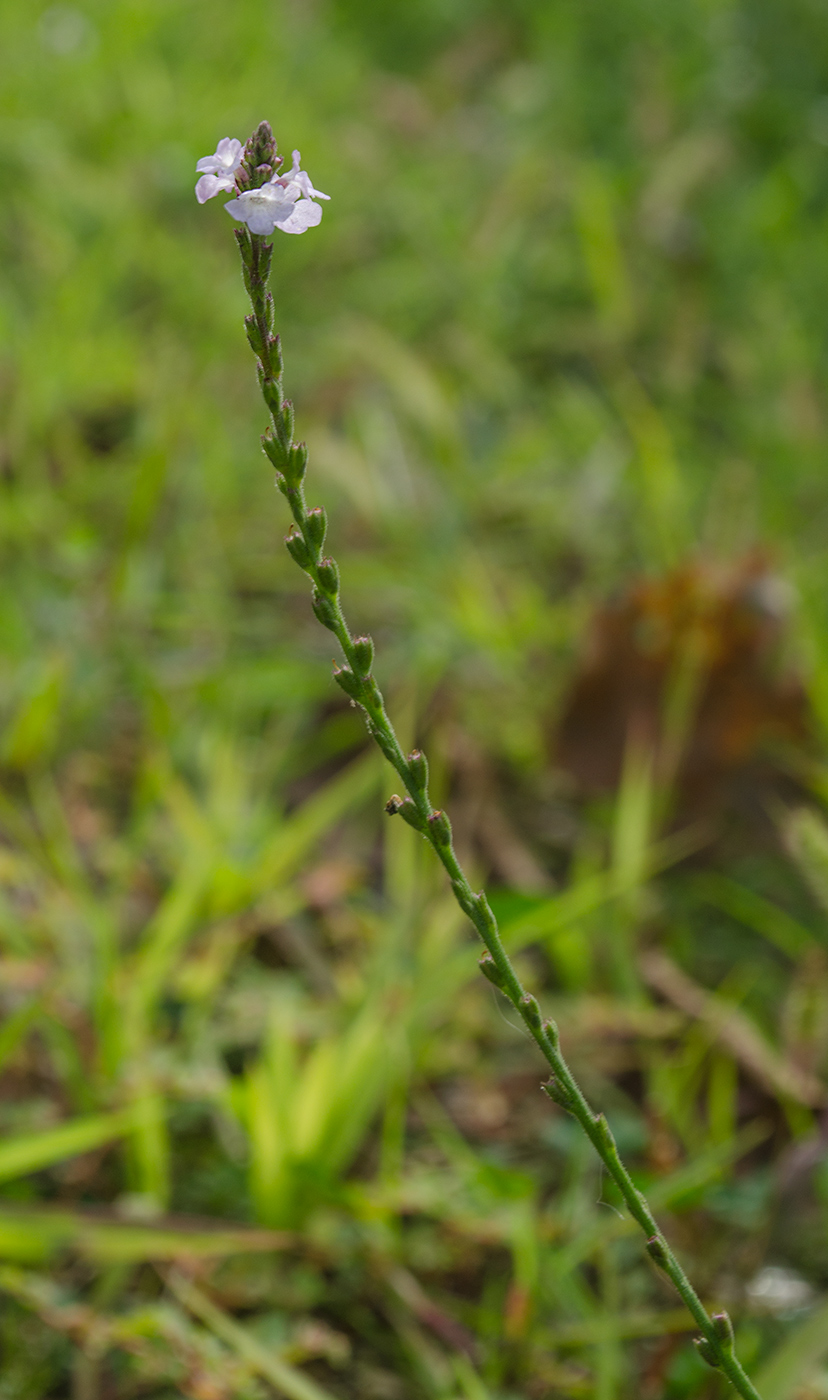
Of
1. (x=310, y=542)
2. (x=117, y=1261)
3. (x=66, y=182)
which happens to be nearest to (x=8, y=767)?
(x=117, y=1261)

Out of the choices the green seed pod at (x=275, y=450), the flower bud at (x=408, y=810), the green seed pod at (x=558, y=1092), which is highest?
the green seed pod at (x=275, y=450)

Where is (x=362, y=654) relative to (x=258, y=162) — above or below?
below

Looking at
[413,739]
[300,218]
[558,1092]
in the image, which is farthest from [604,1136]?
[413,739]

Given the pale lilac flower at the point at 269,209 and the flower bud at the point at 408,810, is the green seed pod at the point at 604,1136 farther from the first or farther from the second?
the pale lilac flower at the point at 269,209

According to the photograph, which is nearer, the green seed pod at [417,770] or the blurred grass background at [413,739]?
the green seed pod at [417,770]

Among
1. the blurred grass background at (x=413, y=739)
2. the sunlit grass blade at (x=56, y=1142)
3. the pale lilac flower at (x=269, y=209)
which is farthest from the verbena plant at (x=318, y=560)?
the sunlit grass blade at (x=56, y=1142)

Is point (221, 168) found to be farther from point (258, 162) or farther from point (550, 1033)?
point (550, 1033)

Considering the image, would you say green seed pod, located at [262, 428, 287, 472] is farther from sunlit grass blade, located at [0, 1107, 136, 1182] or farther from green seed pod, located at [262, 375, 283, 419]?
Answer: sunlit grass blade, located at [0, 1107, 136, 1182]

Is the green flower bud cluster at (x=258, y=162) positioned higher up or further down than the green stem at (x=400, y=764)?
higher up
